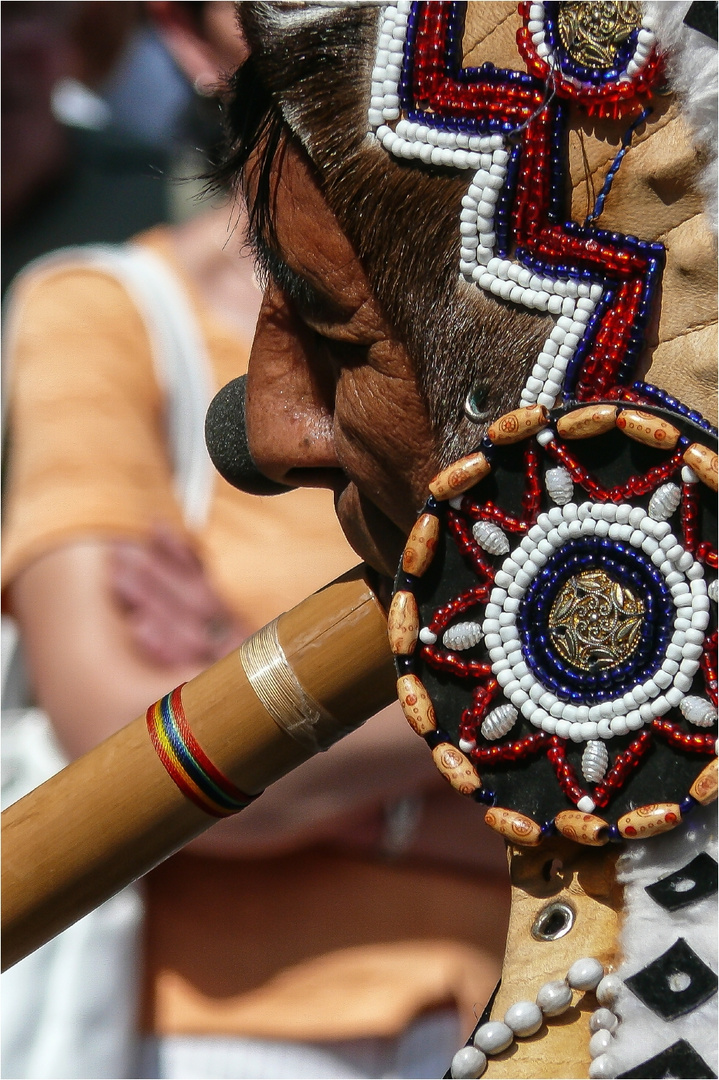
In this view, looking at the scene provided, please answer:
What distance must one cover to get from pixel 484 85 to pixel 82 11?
9.38 ft

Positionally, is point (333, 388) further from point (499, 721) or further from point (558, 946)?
point (558, 946)

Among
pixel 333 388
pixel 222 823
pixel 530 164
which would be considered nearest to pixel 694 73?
pixel 530 164

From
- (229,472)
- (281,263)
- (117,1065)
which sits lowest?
(117,1065)

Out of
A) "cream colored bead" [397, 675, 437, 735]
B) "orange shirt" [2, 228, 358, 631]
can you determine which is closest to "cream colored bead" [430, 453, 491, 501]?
"cream colored bead" [397, 675, 437, 735]

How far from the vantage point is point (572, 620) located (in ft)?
2.37

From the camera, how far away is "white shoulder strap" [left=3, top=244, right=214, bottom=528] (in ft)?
6.38

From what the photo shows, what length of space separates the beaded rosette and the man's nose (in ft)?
0.50

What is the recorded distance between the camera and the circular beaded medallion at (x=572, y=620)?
69 centimetres

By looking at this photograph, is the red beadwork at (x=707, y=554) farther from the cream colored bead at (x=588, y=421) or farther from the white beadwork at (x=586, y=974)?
the white beadwork at (x=586, y=974)

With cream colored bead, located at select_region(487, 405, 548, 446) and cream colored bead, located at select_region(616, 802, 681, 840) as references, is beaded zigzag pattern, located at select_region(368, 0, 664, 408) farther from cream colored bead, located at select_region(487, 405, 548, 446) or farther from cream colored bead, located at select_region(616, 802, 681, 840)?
cream colored bead, located at select_region(616, 802, 681, 840)

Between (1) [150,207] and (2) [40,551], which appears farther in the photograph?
(1) [150,207]

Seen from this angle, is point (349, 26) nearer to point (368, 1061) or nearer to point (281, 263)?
point (281, 263)

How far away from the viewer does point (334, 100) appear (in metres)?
0.78

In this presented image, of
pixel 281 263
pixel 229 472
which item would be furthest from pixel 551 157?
pixel 229 472
